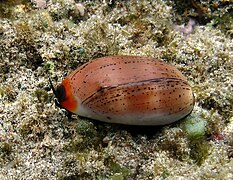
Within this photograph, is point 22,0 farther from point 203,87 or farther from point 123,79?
point 203,87

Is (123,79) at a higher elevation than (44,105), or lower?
higher

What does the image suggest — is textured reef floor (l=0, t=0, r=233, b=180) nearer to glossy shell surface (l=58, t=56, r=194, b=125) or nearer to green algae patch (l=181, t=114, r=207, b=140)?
green algae patch (l=181, t=114, r=207, b=140)

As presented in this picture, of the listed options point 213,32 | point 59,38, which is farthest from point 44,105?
point 213,32

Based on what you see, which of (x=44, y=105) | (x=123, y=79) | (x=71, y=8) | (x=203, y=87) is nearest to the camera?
(x=123, y=79)

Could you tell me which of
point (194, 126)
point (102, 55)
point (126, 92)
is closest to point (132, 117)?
point (126, 92)

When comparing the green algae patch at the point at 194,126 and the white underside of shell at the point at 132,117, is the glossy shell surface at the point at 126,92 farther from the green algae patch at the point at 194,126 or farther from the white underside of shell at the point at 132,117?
the green algae patch at the point at 194,126

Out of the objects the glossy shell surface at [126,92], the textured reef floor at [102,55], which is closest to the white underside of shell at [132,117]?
the glossy shell surface at [126,92]

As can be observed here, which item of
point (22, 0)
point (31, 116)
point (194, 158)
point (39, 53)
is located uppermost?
point (22, 0)
